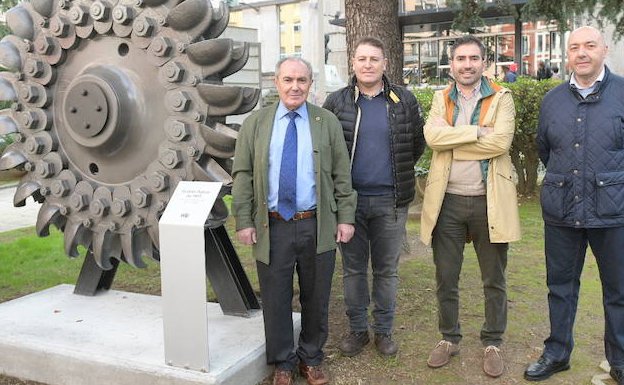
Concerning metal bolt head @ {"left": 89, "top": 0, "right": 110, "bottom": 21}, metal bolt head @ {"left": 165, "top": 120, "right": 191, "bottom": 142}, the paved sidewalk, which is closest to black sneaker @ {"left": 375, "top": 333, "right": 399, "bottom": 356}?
metal bolt head @ {"left": 165, "top": 120, "right": 191, "bottom": 142}

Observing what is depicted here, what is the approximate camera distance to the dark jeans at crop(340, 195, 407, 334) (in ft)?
13.2

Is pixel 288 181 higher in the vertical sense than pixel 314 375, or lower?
higher

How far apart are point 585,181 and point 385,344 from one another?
1.60 meters

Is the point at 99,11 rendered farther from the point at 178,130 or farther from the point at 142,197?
the point at 142,197

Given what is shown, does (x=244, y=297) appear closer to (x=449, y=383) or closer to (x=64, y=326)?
(x=64, y=326)

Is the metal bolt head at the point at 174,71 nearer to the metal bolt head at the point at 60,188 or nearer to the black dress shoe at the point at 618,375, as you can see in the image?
the metal bolt head at the point at 60,188

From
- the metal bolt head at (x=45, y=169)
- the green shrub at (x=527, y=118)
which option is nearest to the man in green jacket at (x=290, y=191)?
the metal bolt head at (x=45, y=169)

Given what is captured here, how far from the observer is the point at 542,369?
3.89 m

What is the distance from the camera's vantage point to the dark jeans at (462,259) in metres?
3.80

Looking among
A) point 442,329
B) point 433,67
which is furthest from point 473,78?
point 433,67

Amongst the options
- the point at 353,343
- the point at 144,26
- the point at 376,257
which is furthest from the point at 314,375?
the point at 144,26

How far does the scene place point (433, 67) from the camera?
25531 mm

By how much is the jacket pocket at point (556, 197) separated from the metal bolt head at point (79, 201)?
280cm

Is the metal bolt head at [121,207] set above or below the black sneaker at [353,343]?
above
